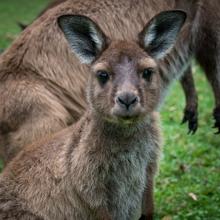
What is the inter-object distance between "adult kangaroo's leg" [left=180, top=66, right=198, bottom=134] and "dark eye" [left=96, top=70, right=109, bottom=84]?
2417 millimetres

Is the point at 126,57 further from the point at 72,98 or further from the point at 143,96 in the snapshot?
the point at 72,98

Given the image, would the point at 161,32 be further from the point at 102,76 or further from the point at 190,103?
the point at 190,103

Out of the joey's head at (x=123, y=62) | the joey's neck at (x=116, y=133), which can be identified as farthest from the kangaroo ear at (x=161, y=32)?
the joey's neck at (x=116, y=133)

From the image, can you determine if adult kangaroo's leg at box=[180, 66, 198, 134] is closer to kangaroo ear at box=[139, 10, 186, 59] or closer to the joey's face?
kangaroo ear at box=[139, 10, 186, 59]

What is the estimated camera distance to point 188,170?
739 cm

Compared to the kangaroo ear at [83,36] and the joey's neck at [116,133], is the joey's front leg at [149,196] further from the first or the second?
the kangaroo ear at [83,36]

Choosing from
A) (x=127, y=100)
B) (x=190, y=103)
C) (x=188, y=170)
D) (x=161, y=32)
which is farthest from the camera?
(x=188, y=170)

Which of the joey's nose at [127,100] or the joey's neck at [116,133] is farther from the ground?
the joey's nose at [127,100]

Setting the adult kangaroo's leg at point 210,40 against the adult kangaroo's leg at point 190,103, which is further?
the adult kangaroo's leg at point 190,103

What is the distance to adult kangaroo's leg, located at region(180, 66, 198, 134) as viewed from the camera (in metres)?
7.01

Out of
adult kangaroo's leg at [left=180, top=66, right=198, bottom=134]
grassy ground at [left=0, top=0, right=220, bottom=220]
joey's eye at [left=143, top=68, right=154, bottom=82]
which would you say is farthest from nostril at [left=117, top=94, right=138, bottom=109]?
adult kangaroo's leg at [left=180, top=66, right=198, bottom=134]

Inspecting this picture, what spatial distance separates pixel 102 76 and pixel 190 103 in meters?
2.54

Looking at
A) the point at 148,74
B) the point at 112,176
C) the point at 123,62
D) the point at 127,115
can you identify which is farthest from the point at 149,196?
the point at 123,62

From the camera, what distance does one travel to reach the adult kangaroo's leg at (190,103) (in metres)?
7.01
